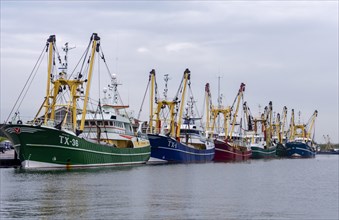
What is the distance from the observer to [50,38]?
223ft

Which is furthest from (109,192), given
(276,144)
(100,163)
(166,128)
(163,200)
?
(276,144)

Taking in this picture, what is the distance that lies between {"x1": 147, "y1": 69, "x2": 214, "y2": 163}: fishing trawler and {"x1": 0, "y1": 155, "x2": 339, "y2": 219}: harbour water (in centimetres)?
3078

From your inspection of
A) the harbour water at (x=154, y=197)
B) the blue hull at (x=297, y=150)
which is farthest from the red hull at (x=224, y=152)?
the harbour water at (x=154, y=197)

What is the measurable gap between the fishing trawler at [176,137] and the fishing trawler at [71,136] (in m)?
5.58

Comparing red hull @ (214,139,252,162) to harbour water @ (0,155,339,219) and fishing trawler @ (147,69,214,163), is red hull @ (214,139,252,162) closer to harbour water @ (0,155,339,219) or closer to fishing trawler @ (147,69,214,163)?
fishing trawler @ (147,69,214,163)

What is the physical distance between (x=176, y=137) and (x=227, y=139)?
109 ft

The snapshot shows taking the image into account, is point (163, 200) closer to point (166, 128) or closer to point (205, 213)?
point (205, 213)

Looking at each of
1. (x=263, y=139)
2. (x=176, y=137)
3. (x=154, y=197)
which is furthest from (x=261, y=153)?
(x=154, y=197)

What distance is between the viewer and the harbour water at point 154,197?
30641mm

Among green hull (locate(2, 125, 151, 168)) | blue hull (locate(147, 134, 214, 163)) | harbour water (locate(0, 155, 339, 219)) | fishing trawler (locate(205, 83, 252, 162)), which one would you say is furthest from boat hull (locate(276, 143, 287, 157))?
harbour water (locate(0, 155, 339, 219))

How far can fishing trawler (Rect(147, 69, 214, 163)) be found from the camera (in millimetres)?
85438

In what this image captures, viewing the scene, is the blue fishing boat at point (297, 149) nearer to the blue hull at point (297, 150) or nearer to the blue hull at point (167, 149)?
the blue hull at point (297, 150)

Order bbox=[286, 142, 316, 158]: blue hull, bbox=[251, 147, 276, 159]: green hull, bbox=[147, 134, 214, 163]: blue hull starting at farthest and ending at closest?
bbox=[286, 142, 316, 158]: blue hull < bbox=[251, 147, 276, 159]: green hull < bbox=[147, 134, 214, 163]: blue hull

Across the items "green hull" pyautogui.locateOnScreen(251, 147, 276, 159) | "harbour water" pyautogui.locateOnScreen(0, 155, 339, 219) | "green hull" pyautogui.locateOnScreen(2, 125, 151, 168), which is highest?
"green hull" pyautogui.locateOnScreen(2, 125, 151, 168)
